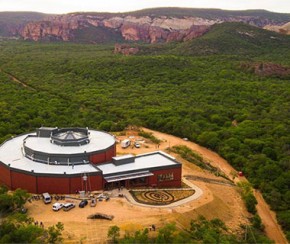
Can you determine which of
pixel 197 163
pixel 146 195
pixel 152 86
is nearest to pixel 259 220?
pixel 146 195

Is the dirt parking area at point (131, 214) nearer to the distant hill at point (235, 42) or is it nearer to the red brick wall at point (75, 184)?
the red brick wall at point (75, 184)

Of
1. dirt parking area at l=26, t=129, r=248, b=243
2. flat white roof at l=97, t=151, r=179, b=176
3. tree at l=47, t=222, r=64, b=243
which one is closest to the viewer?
tree at l=47, t=222, r=64, b=243

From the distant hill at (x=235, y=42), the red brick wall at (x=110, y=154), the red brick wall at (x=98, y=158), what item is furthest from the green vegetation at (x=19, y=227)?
the distant hill at (x=235, y=42)

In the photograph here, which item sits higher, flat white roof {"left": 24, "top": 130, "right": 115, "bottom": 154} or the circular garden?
flat white roof {"left": 24, "top": 130, "right": 115, "bottom": 154}

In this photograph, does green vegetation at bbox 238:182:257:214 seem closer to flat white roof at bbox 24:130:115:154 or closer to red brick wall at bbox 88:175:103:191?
red brick wall at bbox 88:175:103:191

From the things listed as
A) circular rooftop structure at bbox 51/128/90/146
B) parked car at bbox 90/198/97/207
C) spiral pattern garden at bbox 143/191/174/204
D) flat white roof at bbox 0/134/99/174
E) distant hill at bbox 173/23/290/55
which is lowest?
spiral pattern garden at bbox 143/191/174/204

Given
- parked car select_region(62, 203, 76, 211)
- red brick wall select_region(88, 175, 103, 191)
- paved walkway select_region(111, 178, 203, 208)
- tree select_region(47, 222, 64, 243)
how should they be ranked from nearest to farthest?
tree select_region(47, 222, 64, 243)
parked car select_region(62, 203, 76, 211)
paved walkway select_region(111, 178, 203, 208)
red brick wall select_region(88, 175, 103, 191)

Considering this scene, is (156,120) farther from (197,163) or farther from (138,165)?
(138,165)

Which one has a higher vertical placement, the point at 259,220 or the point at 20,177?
the point at 20,177

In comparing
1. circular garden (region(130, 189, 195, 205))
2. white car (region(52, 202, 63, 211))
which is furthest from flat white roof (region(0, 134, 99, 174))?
circular garden (region(130, 189, 195, 205))
